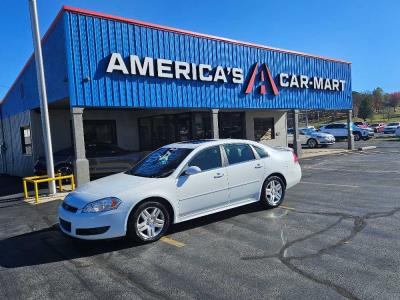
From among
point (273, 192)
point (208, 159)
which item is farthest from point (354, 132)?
point (208, 159)

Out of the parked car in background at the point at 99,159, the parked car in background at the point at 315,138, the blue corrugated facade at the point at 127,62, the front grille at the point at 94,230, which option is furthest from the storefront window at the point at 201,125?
the parked car in background at the point at 315,138

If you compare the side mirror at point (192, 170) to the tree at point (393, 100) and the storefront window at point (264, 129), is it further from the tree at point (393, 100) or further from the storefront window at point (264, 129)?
the tree at point (393, 100)

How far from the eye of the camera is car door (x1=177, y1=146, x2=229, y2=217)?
5.95 metres

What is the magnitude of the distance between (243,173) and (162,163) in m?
1.58

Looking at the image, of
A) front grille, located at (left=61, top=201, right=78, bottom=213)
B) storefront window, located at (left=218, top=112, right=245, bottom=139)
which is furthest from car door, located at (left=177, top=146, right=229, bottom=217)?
storefront window, located at (left=218, top=112, right=245, bottom=139)

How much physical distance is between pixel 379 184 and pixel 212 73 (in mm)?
7577

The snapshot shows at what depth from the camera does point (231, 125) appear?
19.7 metres

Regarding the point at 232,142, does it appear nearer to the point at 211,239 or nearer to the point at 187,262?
the point at 211,239

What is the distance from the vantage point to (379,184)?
9820 mm

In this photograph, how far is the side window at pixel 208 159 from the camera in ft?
20.6

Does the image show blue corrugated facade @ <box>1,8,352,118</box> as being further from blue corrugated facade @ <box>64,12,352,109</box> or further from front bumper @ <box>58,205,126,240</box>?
front bumper @ <box>58,205,126,240</box>

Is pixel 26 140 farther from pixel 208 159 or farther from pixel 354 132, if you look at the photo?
pixel 354 132

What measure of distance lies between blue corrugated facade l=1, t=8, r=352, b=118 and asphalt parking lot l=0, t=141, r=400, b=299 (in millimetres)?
4916

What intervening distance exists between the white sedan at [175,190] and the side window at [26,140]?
1162 cm
